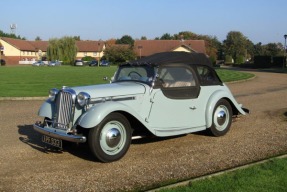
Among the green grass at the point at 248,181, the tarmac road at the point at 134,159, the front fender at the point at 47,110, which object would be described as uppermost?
the front fender at the point at 47,110

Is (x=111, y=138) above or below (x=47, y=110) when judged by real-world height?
below

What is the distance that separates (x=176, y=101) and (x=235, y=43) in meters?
111

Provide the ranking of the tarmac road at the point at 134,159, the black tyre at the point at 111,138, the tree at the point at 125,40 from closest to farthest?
the tarmac road at the point at 134,159
the black tyre at the point at 111,138
the tree at the point at 125,40

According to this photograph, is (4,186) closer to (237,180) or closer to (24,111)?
(237,180)

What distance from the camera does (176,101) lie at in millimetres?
6977

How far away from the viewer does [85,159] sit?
624 centimetres

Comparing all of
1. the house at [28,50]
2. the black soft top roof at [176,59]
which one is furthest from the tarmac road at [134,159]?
the house at [28,50]

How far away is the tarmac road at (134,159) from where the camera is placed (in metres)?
5.13

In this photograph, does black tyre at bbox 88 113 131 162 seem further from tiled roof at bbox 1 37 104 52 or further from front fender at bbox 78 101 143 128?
tiled roof at bbox 1 37 104 52

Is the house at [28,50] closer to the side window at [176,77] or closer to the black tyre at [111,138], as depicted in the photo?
the side window at [176,77]

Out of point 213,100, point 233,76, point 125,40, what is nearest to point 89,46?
point 125,40

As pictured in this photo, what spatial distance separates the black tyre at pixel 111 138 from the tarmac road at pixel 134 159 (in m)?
0.15

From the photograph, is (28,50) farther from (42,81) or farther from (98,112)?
(98,112)

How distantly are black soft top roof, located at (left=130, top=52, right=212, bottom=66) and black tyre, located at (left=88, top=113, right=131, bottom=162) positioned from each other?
146cm
